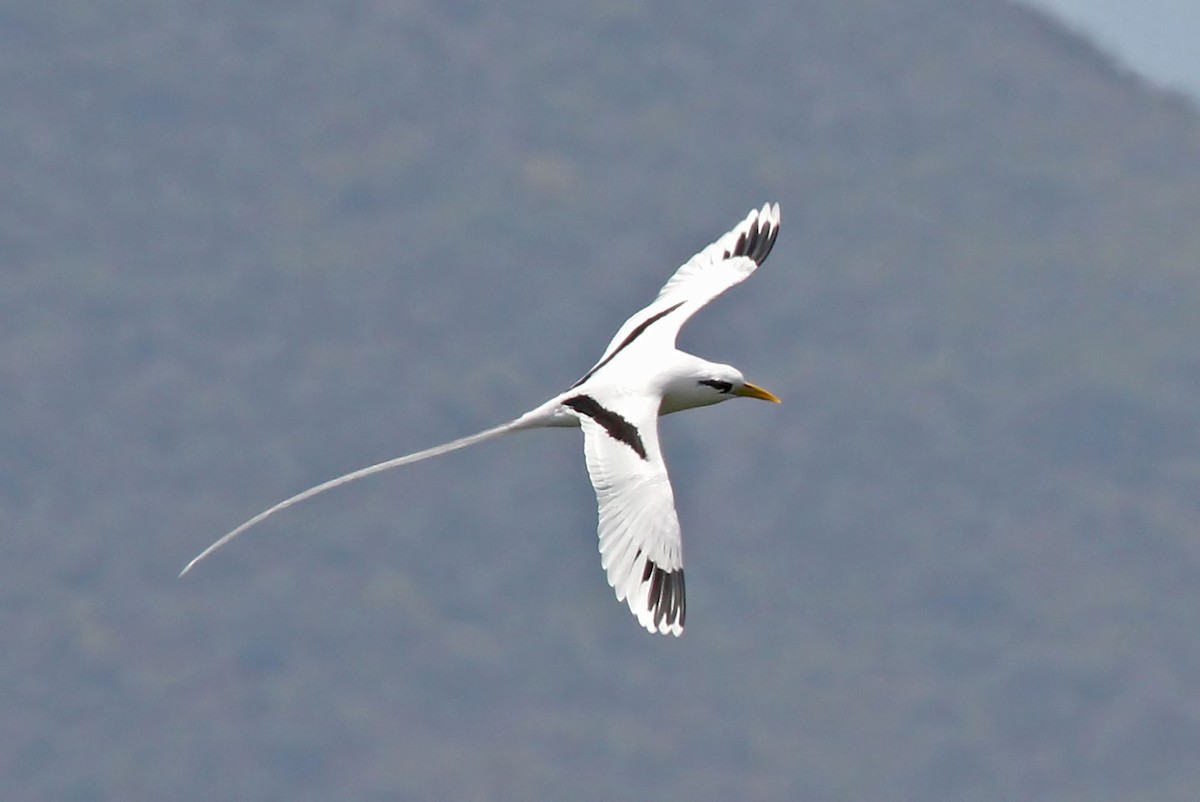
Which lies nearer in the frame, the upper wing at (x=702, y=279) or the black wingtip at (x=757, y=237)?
the upper wing at (x=702, y=279)

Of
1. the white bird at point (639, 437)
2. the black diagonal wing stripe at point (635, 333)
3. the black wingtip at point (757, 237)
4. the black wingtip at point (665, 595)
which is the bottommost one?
the black wingtip at point (665, 595)

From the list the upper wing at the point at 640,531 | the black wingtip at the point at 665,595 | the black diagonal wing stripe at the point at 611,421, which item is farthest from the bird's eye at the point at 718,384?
the black wingtip at the point at 665,595

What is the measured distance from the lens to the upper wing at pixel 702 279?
1249 inches

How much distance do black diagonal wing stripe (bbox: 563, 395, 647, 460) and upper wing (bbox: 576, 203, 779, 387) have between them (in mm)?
1875

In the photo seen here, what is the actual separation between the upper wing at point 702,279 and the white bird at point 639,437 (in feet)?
0.11

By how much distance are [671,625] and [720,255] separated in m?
8.94

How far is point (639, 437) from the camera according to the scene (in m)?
27.8

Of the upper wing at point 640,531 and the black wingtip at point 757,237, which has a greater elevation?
the black wingtip at point 757,237

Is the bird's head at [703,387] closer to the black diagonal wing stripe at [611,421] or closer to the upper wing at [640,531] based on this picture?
the black diagonal wing stripe at [611,421]

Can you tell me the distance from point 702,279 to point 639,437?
6262 millimetres

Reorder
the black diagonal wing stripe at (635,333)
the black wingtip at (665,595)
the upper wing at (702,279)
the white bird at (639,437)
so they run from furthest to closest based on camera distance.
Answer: the upper wing at (702,279) < the black diagonal wing stripe at (635,333) < the white bird at (639,437) < the black wingtip at (665,595)

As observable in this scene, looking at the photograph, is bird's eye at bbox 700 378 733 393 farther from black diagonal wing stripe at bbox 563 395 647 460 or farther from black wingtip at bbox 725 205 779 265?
black wingtip at bbox 725 205 779 265

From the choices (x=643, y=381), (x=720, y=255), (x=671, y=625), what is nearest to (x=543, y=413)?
(x=643, y=381)

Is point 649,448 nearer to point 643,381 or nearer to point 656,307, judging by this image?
point 643,381
